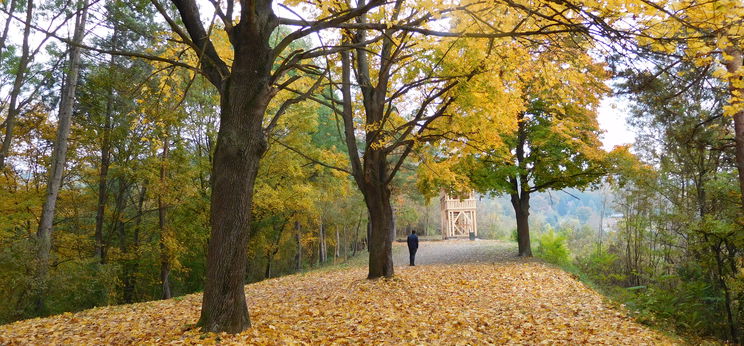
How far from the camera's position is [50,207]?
1052cm

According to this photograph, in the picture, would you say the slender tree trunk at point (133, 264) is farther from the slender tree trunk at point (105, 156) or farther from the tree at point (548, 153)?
the tree at point (548, 153)

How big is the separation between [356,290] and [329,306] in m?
1.57

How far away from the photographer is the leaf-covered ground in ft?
17.4

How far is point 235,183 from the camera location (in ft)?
16.4

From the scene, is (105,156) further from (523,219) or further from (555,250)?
(555,250)

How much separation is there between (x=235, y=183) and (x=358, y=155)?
16.4 feet

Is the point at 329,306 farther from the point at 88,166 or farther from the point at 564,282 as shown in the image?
the point at 88,166

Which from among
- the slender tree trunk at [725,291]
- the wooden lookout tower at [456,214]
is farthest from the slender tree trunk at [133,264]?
the wooden lookout tower at [456,214]

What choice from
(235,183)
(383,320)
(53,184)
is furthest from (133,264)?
(235,183)

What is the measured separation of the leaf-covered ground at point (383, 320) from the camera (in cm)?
531

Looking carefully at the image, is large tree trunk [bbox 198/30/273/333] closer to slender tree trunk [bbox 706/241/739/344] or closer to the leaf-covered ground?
the leaf-covered ground

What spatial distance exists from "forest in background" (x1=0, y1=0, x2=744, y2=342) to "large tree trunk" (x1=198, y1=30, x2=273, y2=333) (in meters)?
0.11

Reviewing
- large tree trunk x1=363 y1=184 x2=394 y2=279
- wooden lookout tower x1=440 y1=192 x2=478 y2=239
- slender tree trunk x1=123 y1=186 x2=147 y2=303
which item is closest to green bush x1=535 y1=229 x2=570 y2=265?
large tree trunk x1=363 y1=184 x2=394 y2=279

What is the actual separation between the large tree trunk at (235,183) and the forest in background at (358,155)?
0.11 meters
